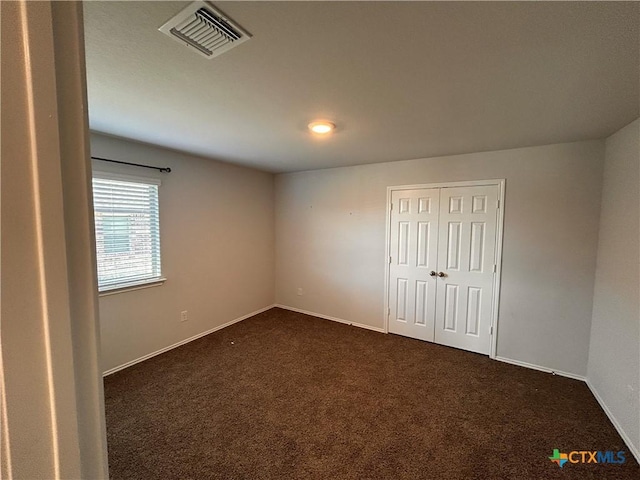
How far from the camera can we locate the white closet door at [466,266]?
325 centimetres

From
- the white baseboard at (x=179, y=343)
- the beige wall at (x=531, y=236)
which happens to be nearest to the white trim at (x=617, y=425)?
the beige wall at (x=531, y=236)

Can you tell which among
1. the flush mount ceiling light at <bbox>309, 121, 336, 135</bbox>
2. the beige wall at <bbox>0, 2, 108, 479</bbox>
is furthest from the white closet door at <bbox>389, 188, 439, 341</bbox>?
the beige wall at <bbox>0, 2, 108, 479</bbox>

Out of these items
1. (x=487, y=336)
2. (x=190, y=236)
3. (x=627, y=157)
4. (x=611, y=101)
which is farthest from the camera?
(x=190, y=236)

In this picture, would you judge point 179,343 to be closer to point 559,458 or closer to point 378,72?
point 378,72

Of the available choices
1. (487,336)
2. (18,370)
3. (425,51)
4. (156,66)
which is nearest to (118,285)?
(156,66)

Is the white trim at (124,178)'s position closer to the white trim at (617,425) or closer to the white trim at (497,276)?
the white trim at (497,276)

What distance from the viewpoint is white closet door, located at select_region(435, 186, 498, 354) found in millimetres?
3252

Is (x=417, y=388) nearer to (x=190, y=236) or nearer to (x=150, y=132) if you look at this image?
(x=190, y=236)

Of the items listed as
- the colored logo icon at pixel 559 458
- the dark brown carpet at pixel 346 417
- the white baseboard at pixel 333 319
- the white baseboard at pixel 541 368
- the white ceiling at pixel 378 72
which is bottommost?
the colored logo icon at pixel 559 458

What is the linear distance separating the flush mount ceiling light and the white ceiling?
3.1 inches

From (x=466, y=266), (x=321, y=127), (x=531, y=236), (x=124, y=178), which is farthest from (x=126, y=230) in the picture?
(x=531, y=236)

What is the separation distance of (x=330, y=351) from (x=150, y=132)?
301 centimetres

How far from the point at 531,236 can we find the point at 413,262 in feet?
4.23

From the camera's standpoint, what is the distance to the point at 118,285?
2924 mm
